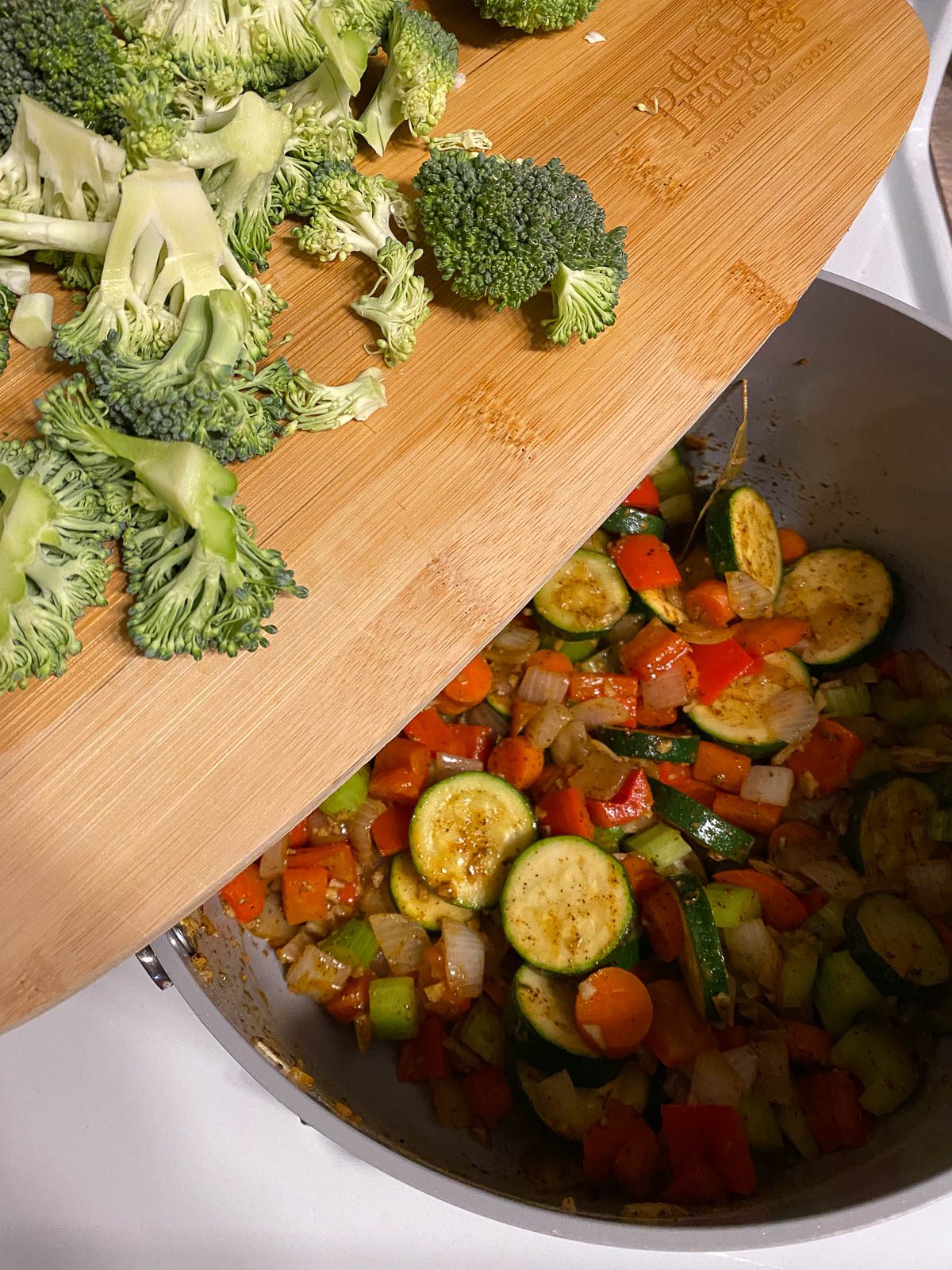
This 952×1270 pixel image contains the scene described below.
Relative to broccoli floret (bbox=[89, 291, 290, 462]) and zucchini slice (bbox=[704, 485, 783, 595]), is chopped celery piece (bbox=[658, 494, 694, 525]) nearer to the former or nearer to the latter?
zucchini slice (bbox=[704, 485, 783, 595])

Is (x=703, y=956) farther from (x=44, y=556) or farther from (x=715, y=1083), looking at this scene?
(x=44, y=556)

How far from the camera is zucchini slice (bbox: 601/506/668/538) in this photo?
2.29m

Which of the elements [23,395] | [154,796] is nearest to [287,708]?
[154,796]

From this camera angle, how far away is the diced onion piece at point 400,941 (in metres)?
1.94

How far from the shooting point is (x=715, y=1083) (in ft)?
5.88

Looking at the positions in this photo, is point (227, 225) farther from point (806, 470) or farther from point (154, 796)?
point (806, 470)

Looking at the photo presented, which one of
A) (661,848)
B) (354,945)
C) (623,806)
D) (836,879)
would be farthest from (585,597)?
(354,945)

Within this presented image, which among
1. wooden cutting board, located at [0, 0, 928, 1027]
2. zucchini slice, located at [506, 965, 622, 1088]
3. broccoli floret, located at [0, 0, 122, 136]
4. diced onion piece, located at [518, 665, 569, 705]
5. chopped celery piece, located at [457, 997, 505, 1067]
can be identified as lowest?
chopped celery piece, located at [457, 997, 505, 1067]

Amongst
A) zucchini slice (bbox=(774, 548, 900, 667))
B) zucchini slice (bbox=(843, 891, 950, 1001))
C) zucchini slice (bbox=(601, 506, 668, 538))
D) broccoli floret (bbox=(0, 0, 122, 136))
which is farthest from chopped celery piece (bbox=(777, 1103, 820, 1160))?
broccoli floret (bbox=(0, 0, 122, 136))

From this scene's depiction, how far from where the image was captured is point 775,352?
2135mm

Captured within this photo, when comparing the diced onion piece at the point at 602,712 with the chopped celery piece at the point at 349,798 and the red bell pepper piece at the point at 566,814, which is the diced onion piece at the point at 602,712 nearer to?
the red bell pepper piece at the point at 566,814

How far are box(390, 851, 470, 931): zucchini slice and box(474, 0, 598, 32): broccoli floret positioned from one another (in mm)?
1712

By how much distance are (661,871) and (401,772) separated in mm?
630

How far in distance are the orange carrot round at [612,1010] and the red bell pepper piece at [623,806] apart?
0.34 metres
